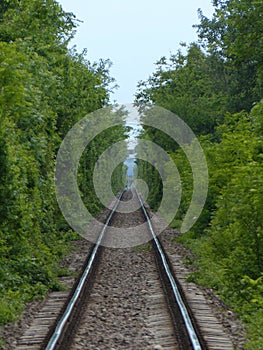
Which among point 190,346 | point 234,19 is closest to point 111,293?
point 190,346

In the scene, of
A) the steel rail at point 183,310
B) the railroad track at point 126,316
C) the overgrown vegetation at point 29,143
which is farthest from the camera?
the overgrown vegetation at point 29,143

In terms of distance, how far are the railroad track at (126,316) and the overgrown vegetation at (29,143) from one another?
1.06 metres

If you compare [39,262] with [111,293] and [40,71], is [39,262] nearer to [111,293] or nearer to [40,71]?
[111,293]

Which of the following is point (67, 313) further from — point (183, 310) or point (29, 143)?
point (29, 143)

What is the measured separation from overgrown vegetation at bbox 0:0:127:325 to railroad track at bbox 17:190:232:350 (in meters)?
1.06

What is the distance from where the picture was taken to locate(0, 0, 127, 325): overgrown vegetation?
37.8 feet

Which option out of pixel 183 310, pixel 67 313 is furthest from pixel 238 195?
pixel 67 313

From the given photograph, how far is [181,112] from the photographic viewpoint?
127ft

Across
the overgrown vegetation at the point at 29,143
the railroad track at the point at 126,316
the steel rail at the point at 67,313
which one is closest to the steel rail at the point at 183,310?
the railroad track at the point at 126,316

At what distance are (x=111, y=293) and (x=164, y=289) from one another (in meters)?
1.16

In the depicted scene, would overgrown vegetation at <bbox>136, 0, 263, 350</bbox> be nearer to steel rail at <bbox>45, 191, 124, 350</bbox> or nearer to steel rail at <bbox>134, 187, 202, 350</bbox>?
steel rail at <bbox>134, 187, 202, 350</bbox>

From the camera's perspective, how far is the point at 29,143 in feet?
49.2

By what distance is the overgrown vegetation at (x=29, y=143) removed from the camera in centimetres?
1152

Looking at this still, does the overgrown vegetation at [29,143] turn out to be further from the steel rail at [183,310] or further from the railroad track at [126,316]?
the steel rail at [183,310]
